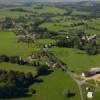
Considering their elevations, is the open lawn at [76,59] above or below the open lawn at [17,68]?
below

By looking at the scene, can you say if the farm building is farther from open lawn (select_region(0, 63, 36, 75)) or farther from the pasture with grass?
open lawn (select_region(0, 63, 36, 75))

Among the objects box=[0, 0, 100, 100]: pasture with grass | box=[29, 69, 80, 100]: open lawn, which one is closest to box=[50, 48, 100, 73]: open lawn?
box=[0, 0, 100, 100]: pasture with grass

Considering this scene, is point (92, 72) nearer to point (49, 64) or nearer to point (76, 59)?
point (49, 64)

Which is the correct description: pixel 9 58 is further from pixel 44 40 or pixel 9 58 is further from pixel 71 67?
pixel 44 40

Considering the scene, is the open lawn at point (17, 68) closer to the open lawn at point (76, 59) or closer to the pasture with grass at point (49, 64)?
the pasture with grass at point (49, 64)

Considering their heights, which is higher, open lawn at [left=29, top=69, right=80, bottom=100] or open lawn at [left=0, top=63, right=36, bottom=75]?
open lawn at [left=0, top=63, right=36, bottom=75]

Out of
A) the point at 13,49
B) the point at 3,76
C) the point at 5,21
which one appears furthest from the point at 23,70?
the point at 5,21

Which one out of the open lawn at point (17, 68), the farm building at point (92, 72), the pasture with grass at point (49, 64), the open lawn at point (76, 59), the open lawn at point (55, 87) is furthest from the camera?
the open lawn at point (76, 59)

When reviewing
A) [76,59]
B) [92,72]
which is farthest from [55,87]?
[76,59]

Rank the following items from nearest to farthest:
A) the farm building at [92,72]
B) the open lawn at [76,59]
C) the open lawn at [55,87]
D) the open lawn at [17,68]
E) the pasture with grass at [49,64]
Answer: the open lawn at [55,87] < the pasture with grass at [49,64] < the open lawn at [17,68] < the farm building at [92,72] < the open lawn at [76,59]

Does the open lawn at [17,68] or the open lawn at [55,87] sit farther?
the open lawn at [17,68]

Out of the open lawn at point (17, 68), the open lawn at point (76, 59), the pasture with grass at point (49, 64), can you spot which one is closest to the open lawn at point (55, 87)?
the pasture with grass at point (49, 64)

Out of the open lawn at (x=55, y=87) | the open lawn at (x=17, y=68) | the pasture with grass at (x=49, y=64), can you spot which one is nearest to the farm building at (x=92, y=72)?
the pasture with grass at (x=49, y=64)
